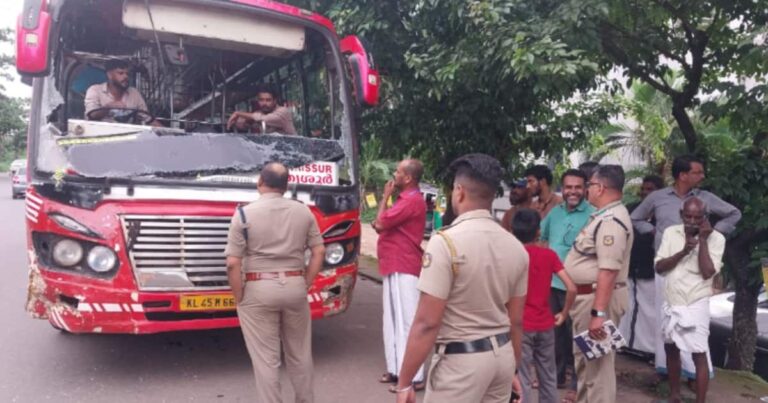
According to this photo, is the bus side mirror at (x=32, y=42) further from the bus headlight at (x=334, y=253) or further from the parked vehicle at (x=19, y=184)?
the parked vehicle at (x=19, y=184)

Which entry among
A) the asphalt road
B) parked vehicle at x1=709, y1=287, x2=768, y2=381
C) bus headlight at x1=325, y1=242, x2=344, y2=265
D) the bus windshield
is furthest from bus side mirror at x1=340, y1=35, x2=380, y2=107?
parked vehicle at x1=709, y1=287, x2=768, y2=381

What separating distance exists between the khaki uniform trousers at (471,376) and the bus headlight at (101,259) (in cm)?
255

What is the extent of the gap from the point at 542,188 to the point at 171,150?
114 inches

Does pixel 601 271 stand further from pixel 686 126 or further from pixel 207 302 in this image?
pixel 686 126

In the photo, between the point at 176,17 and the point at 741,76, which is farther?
the point at 741,76

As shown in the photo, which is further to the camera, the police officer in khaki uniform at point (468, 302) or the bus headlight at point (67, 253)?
the bus headlight at point (67, 253)

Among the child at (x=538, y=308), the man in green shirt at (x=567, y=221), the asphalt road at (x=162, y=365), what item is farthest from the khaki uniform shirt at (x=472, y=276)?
the asphalt road at (x=162, y=365)

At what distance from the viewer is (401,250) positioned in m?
4.45

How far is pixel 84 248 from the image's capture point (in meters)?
4.14

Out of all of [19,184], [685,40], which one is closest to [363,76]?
[685,40]

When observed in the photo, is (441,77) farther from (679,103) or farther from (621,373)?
(621,373)

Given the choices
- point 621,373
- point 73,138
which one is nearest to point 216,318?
point 73,138

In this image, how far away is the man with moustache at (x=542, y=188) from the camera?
16.7 feet

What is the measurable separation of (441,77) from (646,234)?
2.08 metres
